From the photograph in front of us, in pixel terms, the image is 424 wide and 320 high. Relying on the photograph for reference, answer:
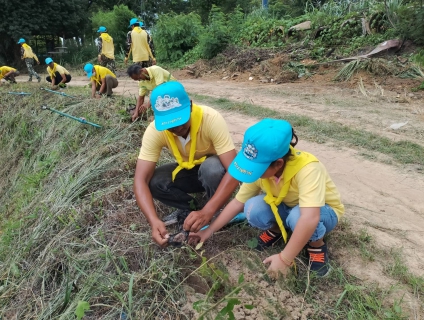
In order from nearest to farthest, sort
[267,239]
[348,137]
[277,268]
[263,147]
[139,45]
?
[263,147] → [277,268] → [267,239] → [348,137] → [139,45]

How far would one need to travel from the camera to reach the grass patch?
3.39 metres

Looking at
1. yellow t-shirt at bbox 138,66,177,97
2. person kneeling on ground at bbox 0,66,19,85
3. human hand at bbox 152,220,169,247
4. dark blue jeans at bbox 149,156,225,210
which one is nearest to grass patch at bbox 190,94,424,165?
yellow t-shirt at bbox 138,66,177,97

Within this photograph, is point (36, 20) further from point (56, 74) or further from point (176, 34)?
point (56, 74)

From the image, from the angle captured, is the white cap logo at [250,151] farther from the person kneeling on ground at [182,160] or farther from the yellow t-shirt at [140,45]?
the yellow t-shirt at [140,45]

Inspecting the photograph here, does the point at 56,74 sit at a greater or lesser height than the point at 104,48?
lesser

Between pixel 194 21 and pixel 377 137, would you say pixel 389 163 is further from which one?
pixel 194 21

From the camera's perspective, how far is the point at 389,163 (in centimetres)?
324

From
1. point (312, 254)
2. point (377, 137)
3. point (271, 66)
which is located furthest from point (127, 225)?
point (271, 66)

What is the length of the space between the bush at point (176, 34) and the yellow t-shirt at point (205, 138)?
1100 centimetres

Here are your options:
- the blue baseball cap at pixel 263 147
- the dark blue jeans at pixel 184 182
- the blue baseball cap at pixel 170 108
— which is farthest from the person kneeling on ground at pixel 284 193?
the blue baseball cap at pixel 170 108

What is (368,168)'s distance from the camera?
317 centimetres

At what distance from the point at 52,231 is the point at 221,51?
30.3ft

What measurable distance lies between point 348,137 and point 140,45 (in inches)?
203

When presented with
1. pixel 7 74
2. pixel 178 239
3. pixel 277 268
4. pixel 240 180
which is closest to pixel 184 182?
pixel 178 239
